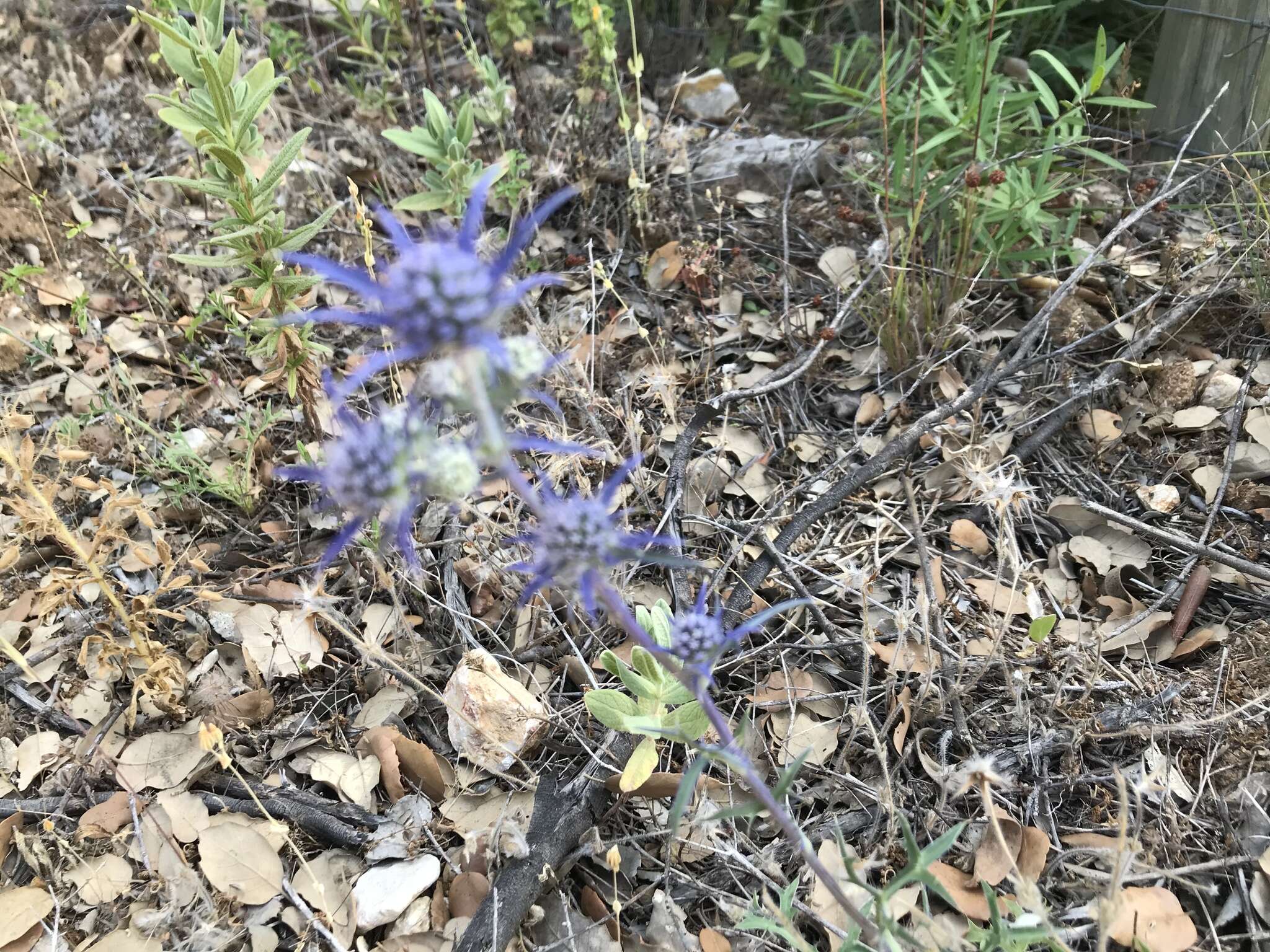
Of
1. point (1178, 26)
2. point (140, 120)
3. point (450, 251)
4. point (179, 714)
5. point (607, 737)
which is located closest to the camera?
point (450, 251)

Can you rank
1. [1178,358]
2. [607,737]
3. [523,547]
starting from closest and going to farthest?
[607,737], [523,547], [1178,358]

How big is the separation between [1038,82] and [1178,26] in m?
1.26

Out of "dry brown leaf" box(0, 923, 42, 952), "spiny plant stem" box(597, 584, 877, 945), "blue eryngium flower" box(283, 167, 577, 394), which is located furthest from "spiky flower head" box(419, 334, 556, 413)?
"dry brown leaf" box(0, 923, 42, 952)

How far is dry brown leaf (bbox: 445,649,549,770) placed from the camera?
2.22m

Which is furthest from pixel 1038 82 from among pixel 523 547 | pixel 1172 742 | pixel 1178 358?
pixel 523 547

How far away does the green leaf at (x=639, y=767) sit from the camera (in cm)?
203

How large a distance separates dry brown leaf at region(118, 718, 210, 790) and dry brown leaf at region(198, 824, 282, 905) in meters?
0.22

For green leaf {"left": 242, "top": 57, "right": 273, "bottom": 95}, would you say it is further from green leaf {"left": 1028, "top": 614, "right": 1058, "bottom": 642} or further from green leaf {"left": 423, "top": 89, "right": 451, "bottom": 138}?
green leaf {"left": 1028, "top": 614, "right": 1058, "bottom": 642}

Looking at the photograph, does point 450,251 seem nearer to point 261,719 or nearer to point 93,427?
point 261,719

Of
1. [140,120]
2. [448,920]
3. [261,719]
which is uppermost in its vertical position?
[140,120]

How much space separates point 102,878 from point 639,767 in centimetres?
135

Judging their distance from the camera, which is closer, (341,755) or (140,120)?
(341,755)

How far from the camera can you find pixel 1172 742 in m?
2.15

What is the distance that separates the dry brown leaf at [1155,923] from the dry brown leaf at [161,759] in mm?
2246
